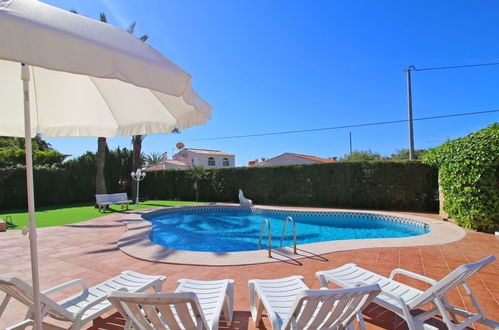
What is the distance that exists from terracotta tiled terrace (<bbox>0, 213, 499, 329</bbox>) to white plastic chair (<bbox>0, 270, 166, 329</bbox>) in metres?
0.49

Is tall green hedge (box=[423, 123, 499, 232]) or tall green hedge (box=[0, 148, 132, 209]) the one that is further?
tall green hedge (box=[0, 148, 132, 209])

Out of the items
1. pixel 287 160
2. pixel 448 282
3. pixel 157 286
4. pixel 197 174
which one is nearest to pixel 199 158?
pixel 287 160

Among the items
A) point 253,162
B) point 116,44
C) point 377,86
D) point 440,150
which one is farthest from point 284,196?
point 253,162

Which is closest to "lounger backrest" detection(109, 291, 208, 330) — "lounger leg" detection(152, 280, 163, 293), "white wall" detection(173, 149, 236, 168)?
"lounger leg" detection(152, 280, 163, 293)

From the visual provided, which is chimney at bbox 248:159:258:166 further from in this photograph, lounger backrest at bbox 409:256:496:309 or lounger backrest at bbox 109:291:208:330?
lounger backrest at bbox 109:291:208:330

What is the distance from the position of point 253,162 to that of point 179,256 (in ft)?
139

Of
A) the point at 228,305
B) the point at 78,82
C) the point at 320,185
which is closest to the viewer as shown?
the point at 228,305

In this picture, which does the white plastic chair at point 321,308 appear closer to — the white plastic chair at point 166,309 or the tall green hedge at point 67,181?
the white plastic chair at point 166,309

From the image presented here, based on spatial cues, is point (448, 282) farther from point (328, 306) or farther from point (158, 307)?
point (158, 307)

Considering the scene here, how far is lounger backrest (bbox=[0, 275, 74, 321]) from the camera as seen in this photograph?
6.76ft

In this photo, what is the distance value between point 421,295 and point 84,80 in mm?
4577

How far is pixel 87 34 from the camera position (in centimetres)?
169

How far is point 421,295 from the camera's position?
2.50 metres

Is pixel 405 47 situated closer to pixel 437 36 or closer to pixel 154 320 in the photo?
pixel 437 36
